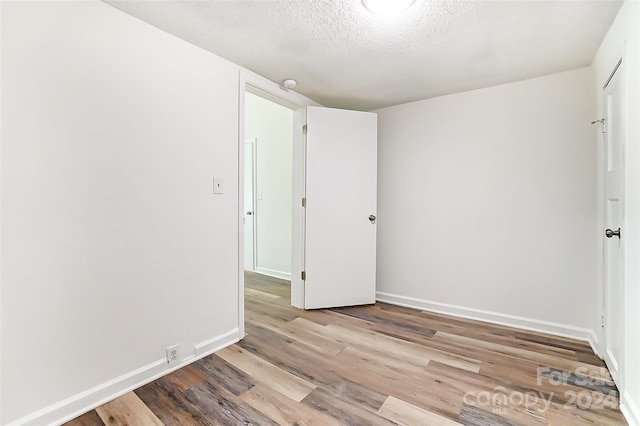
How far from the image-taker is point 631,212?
4.83 feet

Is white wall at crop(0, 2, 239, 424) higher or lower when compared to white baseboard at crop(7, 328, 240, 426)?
higher

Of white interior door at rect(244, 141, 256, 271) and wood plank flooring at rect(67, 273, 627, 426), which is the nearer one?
wood plank flooring at rect(67, 273, 627, 426)

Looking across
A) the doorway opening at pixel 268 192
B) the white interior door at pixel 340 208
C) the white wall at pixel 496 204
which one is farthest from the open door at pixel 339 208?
the doorway opening at pixel 268 192

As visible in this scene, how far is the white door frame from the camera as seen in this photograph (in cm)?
232

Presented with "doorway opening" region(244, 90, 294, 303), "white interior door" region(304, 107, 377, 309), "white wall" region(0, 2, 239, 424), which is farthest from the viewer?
"doorway opening" region(244, 90, 294, 303)

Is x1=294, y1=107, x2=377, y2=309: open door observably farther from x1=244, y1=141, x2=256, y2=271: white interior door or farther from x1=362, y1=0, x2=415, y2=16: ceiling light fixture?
x1=244, y1=141, x2=256, y2=271: white interior door

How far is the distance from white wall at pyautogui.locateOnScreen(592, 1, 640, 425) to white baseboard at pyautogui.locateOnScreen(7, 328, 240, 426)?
2437 mm

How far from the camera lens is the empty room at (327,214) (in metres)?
1.41

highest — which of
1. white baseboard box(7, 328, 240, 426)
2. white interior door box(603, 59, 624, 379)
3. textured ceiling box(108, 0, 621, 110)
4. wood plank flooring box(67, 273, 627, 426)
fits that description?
textured ceiling box(108, 0, 621, 110)

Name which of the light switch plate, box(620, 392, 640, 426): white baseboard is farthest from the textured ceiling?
box(620, 392, 640, 426): white baseboard

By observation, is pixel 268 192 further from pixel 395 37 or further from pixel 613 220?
pixel 613 220

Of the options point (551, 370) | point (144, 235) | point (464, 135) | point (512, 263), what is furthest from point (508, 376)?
point (144, 235)

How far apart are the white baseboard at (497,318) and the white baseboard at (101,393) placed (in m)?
2.03

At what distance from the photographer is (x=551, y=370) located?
1.88 meters
